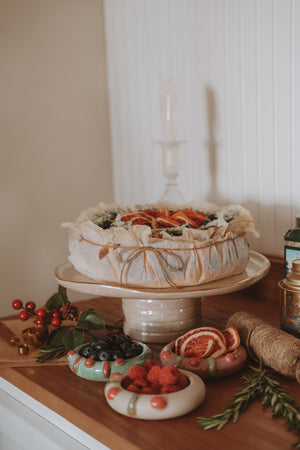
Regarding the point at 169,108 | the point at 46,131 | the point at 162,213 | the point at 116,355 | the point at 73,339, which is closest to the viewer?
the point at 116,355

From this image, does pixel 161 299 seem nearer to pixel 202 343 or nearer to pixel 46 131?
pixel 202 343

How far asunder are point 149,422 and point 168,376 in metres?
0.06

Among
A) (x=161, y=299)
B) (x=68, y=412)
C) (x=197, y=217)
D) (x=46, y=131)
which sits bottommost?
(x=68, y=412)

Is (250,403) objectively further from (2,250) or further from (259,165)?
(2,250)

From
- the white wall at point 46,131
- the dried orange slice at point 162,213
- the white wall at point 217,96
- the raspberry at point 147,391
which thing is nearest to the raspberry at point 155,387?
the raspberry at point 147,391

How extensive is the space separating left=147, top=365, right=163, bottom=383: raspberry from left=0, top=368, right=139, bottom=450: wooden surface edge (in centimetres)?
8

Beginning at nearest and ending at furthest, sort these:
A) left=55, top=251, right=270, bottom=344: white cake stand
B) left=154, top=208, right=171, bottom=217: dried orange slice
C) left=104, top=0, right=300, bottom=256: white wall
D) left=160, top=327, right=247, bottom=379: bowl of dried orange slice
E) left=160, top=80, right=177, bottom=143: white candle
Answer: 1. left=160, top=327, right=247, bottom=379: bowl of dried orange slice
2. left=55, top=251, right=270, bottom=344: white cake stand
3. left=154, top=208, right=171, bottom=217: dried orange slice
4. left=104, top=0, right=300, bottom=256: white wall
5. left=160, top=80, right=177, bottom=143: white candle

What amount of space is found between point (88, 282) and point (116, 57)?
0.87 meters

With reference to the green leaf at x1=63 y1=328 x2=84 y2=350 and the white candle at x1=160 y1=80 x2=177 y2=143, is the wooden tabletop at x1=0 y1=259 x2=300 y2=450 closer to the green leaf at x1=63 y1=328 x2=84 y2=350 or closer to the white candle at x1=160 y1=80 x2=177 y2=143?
the green leaf at x1=63 y1=328 x2=84 y2=350

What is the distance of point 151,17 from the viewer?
1.32 m

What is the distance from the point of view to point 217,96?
1.17 meters

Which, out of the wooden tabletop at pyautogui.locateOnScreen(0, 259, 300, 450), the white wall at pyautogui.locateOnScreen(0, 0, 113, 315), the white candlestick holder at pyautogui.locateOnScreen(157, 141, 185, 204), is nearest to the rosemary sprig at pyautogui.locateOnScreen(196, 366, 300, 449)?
the wooden tabletop at pyautogui.locateOnScreen(0, 259, 300, 450)

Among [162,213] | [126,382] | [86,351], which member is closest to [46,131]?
[162,213]

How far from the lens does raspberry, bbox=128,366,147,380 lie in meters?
0.64
